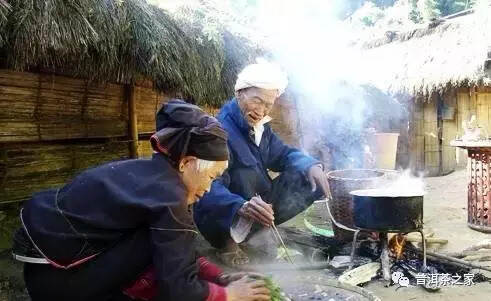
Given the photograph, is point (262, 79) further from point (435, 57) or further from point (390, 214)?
point (435, 57)

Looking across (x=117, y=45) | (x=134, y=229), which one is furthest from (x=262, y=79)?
(x=134, y=229)

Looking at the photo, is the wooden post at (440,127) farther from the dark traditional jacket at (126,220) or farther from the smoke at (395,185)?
the dark traditional jacket at (126,220)

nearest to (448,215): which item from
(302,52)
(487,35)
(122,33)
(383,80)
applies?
(302,52)

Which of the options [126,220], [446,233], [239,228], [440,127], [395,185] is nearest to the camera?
[126,220]

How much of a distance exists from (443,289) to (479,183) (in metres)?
2.74

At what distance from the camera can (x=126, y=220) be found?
184 centimetres

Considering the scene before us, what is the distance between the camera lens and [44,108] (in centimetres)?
480

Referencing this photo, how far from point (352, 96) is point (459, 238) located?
7648mm

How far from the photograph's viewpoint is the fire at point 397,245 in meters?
4.10

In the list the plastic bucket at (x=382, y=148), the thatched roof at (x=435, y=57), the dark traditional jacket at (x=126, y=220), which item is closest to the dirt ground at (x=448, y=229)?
the plastic bucket at (x=382, y=148)

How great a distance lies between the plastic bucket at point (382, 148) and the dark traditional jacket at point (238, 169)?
805 centimetres

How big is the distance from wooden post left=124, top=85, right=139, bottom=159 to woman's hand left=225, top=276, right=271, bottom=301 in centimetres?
404

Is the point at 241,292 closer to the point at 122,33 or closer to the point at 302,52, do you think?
the point at 122,33

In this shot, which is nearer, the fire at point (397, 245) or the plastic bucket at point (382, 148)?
the fire at point (397, 245)
